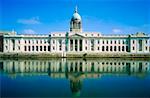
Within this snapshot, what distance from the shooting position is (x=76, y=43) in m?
76.2

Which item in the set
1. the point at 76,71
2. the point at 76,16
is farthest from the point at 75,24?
the point at 76,71

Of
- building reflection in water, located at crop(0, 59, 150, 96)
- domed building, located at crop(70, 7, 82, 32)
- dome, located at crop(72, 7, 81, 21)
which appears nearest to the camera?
building reflection in water, located at crop(0, 59, 150, 96)

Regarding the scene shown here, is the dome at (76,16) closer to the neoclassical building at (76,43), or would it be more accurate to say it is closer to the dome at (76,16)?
the dome at (76,16)

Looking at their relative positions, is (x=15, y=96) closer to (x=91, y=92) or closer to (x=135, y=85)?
(x=91, y=92)

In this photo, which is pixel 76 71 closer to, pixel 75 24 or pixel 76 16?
pixel 75 24

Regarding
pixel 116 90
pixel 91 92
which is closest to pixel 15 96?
pixel 91 92

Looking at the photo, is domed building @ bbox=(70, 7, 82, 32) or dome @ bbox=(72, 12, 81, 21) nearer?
domed building @ bbox=(70, 7, 82, 32)

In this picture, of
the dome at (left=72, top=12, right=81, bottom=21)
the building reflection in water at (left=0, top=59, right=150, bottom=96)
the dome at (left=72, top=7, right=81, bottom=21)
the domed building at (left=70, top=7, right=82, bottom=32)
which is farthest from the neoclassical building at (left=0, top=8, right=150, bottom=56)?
the building reflection in water at (left=0, top=59, right=150, bottom=96)

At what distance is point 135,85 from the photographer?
23.4 meters

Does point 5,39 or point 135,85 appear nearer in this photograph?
point 135,85

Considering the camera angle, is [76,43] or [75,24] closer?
[76,43]

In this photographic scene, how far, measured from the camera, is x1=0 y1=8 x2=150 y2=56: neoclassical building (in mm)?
76125

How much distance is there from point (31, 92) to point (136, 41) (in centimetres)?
6102

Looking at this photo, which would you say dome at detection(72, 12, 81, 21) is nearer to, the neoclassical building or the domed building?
the domed building
